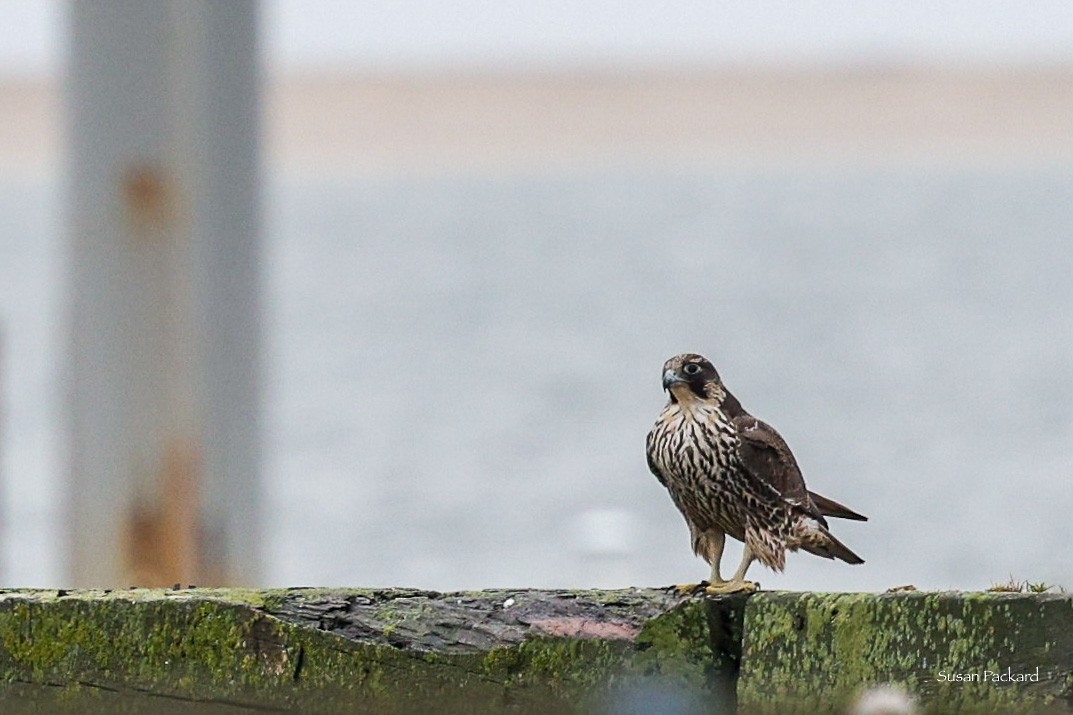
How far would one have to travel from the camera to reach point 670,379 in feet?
10.8

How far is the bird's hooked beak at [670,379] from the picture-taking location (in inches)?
129

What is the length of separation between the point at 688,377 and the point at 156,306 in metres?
3.10

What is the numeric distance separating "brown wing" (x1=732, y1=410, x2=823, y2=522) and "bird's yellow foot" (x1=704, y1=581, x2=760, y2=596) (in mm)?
401

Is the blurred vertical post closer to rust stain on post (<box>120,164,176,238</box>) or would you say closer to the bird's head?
rust stain on post (<box>120,164,176,238</box>)

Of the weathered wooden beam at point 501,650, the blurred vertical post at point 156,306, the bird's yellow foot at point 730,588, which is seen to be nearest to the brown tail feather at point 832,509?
the bird's yellow foot at point 730,588

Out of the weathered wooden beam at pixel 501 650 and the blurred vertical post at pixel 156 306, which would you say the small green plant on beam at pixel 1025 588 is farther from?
the blurred vertical post at pixel 156 306

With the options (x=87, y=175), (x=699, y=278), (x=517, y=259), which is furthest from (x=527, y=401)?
(x=87, y=175)

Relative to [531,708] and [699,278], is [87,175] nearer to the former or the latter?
[531,708]

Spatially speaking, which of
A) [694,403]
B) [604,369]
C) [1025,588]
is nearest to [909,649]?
[1025,588]

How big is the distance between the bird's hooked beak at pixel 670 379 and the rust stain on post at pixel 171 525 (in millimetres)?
3064

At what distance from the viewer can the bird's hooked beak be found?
10.8 feet

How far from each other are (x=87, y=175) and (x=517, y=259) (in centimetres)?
3698

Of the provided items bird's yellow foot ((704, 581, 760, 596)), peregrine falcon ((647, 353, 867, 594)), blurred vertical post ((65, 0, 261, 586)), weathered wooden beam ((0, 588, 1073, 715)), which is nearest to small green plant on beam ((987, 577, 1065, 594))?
weathered wooden beam ((0, 588, 1073, 715))

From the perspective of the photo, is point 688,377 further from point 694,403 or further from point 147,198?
point 147,198
